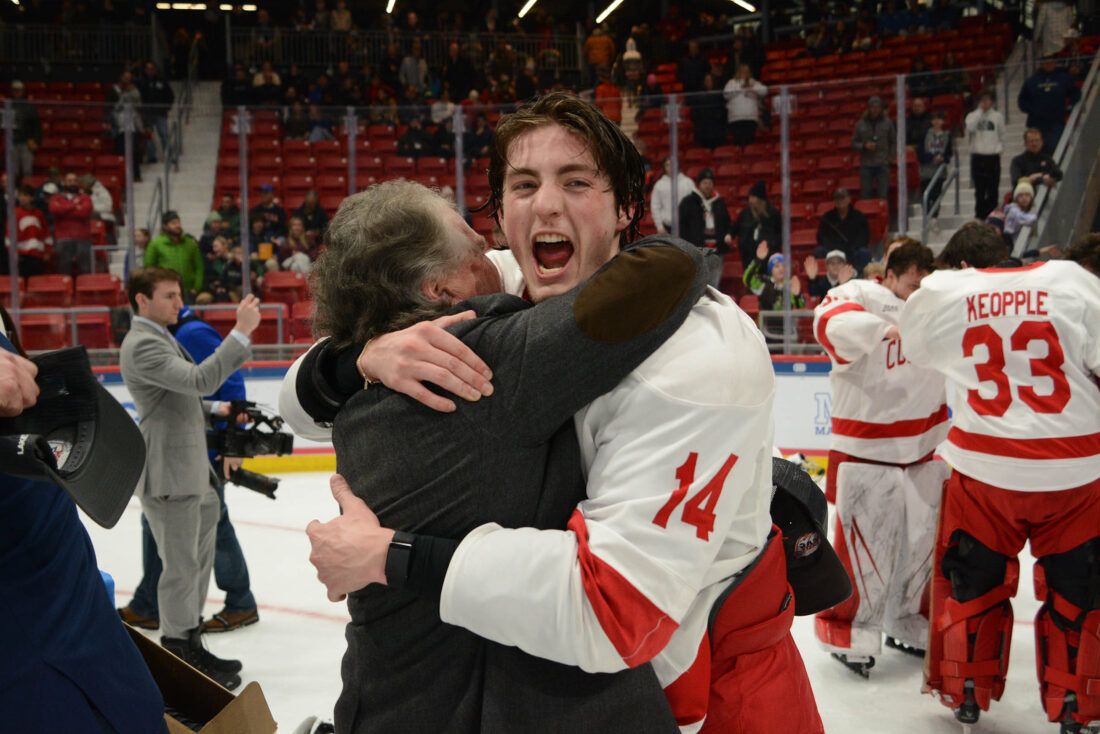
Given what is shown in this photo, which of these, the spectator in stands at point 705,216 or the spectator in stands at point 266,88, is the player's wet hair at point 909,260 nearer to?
the spectator in stands at point 705,216

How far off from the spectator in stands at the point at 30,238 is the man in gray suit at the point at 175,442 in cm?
521

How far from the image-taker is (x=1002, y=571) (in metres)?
3.47

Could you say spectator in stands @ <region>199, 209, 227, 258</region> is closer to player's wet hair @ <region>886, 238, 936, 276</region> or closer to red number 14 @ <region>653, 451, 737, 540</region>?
player's wet hair @ <region>886, 238, 936, 276</region>

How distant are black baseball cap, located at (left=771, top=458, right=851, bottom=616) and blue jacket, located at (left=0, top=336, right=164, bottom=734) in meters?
1.00

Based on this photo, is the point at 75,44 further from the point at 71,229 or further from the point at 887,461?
the point at 887,461

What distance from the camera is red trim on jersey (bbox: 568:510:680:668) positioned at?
1.16 meters

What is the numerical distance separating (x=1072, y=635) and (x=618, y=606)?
8.91 feet

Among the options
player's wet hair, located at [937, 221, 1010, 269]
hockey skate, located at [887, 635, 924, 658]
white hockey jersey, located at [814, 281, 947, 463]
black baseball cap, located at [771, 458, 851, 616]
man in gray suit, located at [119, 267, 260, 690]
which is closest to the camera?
black baseball cap, located at [771, 458, 851, 616]

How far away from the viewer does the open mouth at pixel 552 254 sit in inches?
61.3

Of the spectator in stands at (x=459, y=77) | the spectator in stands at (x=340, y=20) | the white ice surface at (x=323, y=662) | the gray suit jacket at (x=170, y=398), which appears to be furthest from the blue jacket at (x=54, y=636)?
the spectator in stands at (x=340, y=20)

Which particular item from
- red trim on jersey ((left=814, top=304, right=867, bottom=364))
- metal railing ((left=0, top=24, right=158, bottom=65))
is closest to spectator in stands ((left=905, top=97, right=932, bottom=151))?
red trim on jersey ((left=814, top=304, right=867, bottom=364))

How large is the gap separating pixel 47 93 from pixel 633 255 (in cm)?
1548

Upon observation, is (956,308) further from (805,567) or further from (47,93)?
(47,93)

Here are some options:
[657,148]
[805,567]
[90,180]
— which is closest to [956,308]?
[805,567]
